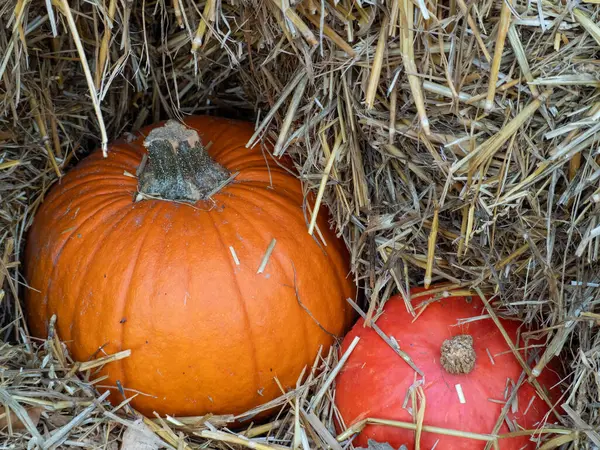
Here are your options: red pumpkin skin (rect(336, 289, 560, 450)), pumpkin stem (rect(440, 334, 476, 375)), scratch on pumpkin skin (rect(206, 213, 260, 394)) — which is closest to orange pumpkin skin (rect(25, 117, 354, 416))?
scratch on pumpkin skin (rect(206, 213, 260, 394))

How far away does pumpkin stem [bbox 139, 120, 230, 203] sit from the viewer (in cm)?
220

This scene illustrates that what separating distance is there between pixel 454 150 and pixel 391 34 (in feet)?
1.18

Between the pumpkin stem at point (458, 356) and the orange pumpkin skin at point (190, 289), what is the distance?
427 mm

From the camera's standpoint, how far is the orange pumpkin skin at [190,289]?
210 cm

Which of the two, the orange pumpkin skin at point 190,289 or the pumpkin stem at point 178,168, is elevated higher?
the pumpkin stem at point 178,168

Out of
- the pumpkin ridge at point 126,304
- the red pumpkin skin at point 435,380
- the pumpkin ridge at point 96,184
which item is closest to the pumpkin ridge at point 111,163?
the pumpkin ridge at point 96,184

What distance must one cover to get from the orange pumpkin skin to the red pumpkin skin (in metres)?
0.19

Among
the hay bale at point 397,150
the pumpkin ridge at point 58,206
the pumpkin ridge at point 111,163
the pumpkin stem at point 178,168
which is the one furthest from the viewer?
the pumpkin ridge at point 111,163

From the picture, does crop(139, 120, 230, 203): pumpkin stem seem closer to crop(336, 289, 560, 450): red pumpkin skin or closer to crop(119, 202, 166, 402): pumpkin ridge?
crop(119, 202, 166, 402): pumpkin ridge

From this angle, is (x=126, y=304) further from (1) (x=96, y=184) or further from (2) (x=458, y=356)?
(2) (x=458, y=356)

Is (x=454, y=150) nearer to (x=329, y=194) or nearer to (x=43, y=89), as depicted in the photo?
(x=329, y=194)

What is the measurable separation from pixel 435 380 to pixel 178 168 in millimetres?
1042

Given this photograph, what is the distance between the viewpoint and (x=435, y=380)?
2094 mm

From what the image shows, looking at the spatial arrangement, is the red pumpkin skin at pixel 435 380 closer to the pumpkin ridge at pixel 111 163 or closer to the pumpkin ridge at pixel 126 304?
the pumpkin ridge at pixel 126 304
